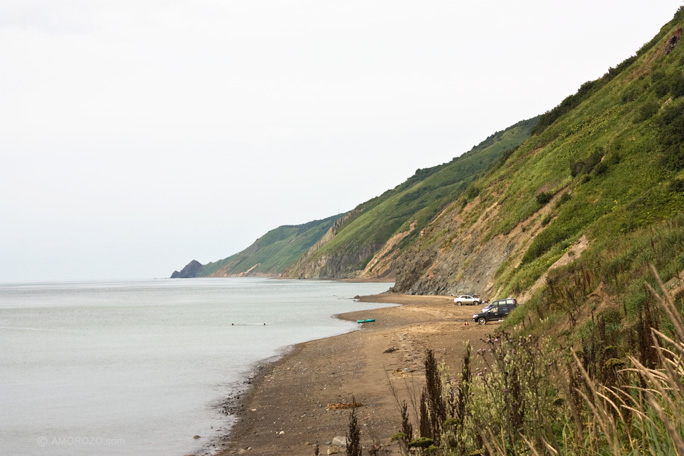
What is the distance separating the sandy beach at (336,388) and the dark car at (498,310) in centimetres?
80

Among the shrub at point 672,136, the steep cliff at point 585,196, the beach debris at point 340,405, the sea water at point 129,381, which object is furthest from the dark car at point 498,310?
the beach debris at point 340,405

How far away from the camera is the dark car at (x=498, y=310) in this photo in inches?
1340

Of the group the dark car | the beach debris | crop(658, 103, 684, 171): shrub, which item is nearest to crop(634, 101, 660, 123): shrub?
crop(658, 103, 684, 171): shrub

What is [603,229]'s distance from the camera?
99.4 feet

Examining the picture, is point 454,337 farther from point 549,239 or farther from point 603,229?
point 549,239

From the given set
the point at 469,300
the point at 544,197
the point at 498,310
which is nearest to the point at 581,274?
the point at 498,310

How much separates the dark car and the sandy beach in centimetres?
80

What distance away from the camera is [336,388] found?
2144cm

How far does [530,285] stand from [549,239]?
188 inches

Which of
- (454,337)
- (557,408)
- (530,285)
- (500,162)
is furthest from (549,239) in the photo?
(500,162)

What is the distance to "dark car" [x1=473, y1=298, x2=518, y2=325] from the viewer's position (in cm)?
3403

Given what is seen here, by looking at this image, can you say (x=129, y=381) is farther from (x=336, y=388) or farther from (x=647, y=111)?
(x=647, y=111)

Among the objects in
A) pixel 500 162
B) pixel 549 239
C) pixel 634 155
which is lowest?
pixel 549 239

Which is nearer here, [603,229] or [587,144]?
[603,229]
